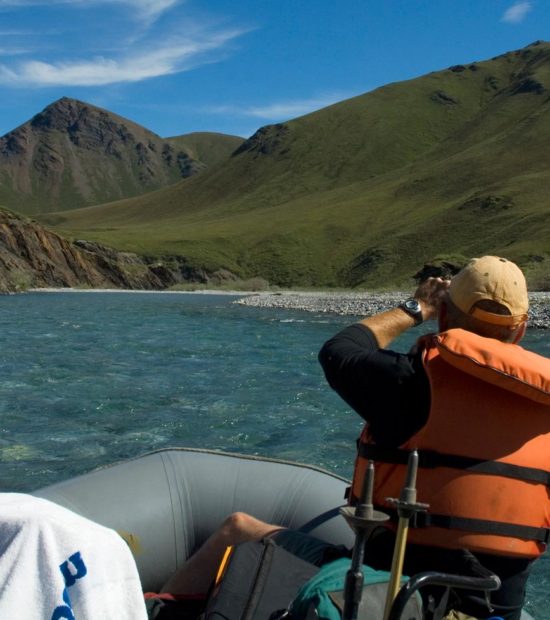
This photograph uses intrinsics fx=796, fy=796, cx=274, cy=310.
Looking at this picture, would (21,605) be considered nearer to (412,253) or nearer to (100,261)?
(100,261)

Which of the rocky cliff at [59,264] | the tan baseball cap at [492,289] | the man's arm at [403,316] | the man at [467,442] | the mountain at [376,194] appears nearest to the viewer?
the man at [467,442]

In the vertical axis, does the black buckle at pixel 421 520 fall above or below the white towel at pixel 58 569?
below

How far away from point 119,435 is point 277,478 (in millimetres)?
5864

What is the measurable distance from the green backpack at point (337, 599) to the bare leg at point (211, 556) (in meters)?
0.75

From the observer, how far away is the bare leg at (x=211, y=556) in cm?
298

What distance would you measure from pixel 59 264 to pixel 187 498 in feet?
214

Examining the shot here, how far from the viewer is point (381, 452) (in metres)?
2.49

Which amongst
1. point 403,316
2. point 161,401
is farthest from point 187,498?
point 161,401

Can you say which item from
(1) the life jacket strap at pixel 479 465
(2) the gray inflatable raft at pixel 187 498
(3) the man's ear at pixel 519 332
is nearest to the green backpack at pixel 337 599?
(1) the life jacket strap at pixel 479 465

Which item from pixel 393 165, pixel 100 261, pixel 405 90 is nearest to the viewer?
pixel 100 261

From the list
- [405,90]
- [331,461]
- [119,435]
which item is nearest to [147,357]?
[119,435]

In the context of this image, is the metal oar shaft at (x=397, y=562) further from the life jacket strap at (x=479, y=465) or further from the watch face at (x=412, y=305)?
the watch face at (x=412, y=305)

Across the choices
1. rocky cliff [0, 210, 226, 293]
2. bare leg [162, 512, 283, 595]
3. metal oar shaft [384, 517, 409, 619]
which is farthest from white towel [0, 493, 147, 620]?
rocky cliff [0, 210, 226, 293]

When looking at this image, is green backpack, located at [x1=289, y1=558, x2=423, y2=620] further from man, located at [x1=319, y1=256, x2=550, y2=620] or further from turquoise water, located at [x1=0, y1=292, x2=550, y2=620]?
turquoise water, located at [x1=0, y1=292, x2=550, y2=620]
